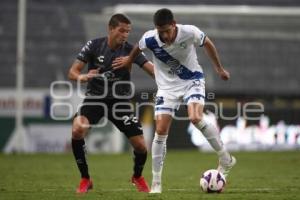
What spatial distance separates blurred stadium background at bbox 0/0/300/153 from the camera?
24.0 m

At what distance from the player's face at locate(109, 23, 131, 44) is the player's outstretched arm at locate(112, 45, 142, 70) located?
0.22 meters

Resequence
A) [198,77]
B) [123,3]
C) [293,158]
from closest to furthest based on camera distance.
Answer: [198,77]
[293,158]
[123,3]

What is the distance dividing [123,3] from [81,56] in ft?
58.7

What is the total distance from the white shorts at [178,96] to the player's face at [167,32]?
2.05ft

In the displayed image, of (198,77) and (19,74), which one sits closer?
(198,77)

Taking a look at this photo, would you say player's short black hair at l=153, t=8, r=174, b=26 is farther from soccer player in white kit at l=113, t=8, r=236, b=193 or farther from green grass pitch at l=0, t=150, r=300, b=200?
green grass pitch at l=0, t=150, r=300, b=200

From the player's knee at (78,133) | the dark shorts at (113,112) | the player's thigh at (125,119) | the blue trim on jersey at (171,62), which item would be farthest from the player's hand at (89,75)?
the blue trim on jersey at (171,62)

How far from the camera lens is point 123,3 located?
28.8m

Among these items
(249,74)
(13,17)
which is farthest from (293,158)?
(13,17)

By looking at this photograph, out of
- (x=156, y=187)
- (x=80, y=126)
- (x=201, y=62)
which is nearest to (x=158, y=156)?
(x=156, y=187)

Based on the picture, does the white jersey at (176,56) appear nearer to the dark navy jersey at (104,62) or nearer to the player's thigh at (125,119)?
the dark navy jersey at (104,62)

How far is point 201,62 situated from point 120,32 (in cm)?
1550

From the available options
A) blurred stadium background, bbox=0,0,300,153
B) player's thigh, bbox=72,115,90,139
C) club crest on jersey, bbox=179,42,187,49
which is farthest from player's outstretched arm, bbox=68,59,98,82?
blurred stadium background, bbox=0,0,300,153

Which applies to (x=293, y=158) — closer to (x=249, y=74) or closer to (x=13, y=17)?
(x=249, y=74)
